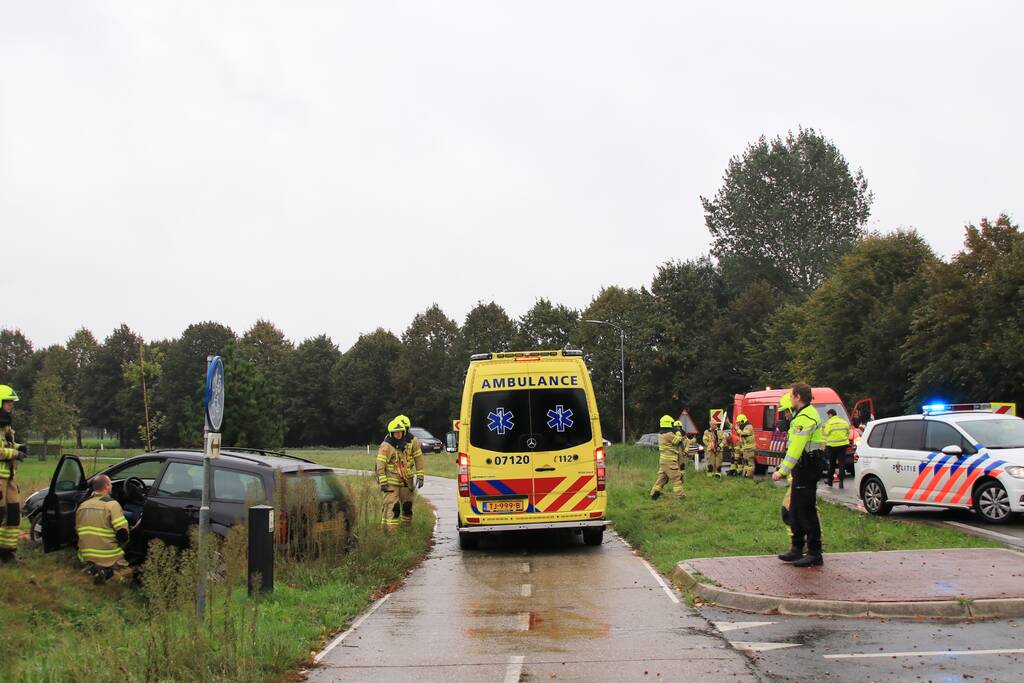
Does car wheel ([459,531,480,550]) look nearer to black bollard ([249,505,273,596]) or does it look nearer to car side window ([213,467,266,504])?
car side window ([213,467,266,504])

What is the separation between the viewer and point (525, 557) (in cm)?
1367

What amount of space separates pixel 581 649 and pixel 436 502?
56.7 feet

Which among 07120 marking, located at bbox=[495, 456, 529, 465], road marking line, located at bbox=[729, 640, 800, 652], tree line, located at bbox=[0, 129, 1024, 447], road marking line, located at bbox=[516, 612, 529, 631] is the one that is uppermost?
tree line, located at bbox=[0, 129, 1024, 447]

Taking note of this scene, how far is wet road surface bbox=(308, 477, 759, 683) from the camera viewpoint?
23.0ft

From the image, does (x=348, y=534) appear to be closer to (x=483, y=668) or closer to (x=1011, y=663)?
(x=483, y=668)

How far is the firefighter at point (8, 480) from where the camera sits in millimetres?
11203

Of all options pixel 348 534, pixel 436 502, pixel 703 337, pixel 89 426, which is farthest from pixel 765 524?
pixel 89 426

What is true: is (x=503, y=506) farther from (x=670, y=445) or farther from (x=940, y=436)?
(x=940, y=436)

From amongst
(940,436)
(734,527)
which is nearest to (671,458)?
(734,527)

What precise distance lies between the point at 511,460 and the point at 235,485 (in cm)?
382

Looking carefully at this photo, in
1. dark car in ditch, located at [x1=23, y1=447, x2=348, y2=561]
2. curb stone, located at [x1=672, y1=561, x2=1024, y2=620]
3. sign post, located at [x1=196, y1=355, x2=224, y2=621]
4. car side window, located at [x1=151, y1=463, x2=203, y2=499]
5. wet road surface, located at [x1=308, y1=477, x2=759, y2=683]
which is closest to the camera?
wet road surface, located at [x1=308, y1=477, x2=759, y2=683]

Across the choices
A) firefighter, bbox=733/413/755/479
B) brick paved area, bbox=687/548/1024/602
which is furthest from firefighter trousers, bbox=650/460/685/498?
brick paved area, bbox=687/548/1024/602

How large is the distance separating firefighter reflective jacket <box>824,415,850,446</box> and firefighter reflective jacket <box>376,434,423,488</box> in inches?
252

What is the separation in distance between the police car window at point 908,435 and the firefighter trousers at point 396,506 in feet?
26.2
